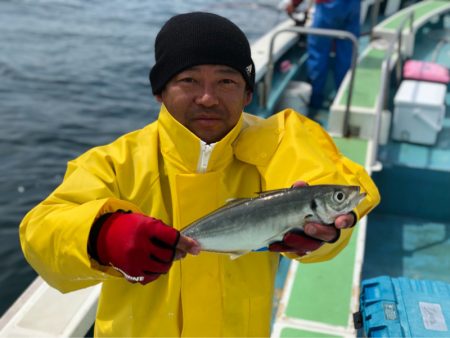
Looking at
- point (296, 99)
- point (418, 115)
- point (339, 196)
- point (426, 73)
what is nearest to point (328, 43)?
point (296, 99)

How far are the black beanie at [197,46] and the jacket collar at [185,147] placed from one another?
185mm

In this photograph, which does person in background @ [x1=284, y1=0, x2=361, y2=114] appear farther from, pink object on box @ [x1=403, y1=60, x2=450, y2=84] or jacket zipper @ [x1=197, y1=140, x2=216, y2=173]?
jacket zipper @ [x1=197, y1=140, x2=216, y2=173]

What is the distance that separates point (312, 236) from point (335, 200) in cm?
15

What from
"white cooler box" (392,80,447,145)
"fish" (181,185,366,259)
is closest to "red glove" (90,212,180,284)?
"fish" (181,185,366,259)

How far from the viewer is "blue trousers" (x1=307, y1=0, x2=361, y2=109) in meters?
7.25

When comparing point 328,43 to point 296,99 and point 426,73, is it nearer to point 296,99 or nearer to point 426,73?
point 296,99

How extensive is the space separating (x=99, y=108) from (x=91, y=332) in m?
8.58

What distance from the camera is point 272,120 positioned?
217 cm

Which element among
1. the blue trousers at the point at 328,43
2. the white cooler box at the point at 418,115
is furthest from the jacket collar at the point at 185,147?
the blue trousers at the point at 328,43

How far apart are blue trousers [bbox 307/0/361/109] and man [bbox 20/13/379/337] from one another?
555 cm

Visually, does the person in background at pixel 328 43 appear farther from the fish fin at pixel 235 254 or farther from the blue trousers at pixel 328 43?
the fish fin at pixel 235 254

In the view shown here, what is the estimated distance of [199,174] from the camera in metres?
1.99

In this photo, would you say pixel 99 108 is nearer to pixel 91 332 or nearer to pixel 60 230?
pixel 91 332

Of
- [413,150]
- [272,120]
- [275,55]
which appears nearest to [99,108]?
[275,55]
